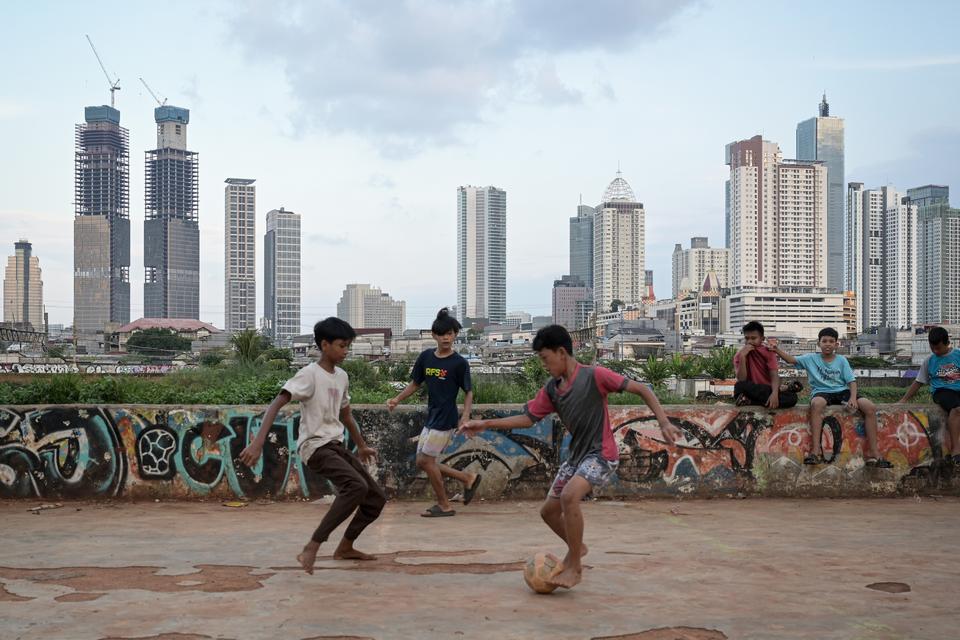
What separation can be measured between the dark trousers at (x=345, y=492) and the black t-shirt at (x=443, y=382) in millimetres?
2020

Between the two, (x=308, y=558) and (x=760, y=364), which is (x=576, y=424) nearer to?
(x=308, y=558)

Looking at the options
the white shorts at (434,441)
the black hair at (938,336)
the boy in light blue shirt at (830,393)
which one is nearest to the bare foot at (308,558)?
the white shorts at (434,441)

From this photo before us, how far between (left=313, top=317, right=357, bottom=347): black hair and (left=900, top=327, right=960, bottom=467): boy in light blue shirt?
6.37 m

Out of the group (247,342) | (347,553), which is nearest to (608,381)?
(347,553)

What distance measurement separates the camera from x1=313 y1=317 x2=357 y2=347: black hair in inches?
236

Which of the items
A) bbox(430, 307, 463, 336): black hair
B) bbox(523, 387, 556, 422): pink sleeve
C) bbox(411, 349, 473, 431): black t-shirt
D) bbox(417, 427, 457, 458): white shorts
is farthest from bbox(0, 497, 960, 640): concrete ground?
bbox(430, 307, 463, 336): black hair

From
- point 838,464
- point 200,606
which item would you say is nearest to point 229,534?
point 200,606

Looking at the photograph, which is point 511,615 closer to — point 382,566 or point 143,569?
point 382,566

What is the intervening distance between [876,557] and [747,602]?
1710 mm

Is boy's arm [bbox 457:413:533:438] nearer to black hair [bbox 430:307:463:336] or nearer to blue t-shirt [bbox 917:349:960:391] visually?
black hair [bbox 430:307:463:336]

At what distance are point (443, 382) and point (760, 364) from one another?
11.5ft

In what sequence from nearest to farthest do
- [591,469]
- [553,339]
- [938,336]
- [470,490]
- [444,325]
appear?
[591,469] < [553,339] < [444,325] < [470,490] < [938,336]

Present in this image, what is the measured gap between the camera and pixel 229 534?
7094 mm

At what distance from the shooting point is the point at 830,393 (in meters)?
9.28
